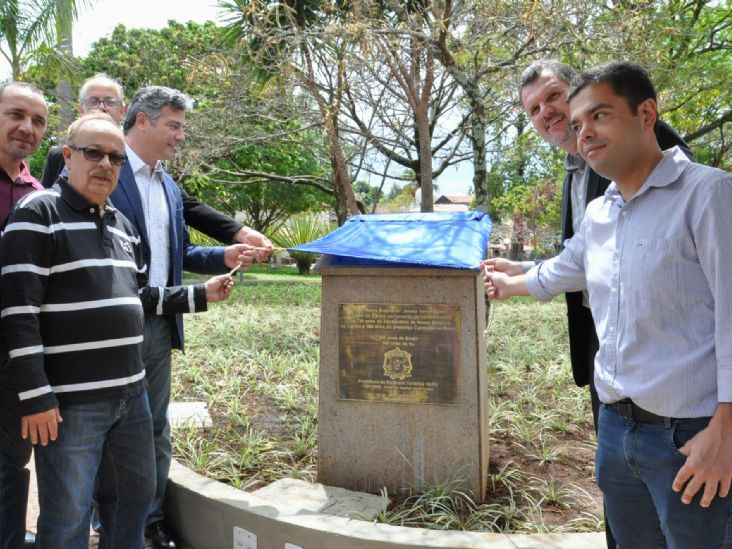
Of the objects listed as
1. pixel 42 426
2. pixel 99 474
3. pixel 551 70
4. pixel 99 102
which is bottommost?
pixel 99 474

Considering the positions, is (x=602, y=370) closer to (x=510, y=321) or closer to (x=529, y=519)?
(x=529, y=519)

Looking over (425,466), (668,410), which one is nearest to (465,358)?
(425,466)

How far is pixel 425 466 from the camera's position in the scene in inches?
130

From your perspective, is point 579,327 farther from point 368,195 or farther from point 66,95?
point 66,95

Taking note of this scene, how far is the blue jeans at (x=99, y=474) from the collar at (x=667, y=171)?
77.9 inches

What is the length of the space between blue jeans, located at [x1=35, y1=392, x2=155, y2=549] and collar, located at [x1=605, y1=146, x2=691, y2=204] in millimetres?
1980

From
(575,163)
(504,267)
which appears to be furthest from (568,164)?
(504,267)

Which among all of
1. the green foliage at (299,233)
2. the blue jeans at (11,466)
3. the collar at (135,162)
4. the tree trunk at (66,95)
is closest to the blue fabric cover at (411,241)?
the collar at (135,162)

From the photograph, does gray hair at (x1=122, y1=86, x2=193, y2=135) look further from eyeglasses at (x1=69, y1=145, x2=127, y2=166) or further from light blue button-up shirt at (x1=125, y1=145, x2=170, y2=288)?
eyeglasses at (x1=69, y1=145, x2=127, y2=166)

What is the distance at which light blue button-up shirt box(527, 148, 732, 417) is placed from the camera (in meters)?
1.62

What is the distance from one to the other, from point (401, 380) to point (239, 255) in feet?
3.60

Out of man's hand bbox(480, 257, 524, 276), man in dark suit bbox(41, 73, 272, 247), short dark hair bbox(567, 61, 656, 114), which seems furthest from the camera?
man in dark suit bbox(41, 73, 272, 247)

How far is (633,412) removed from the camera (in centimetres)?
179

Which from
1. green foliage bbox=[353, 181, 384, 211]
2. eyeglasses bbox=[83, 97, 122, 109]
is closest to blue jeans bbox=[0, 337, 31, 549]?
eyeglasses bbox=[83, 97, 122, 109]
